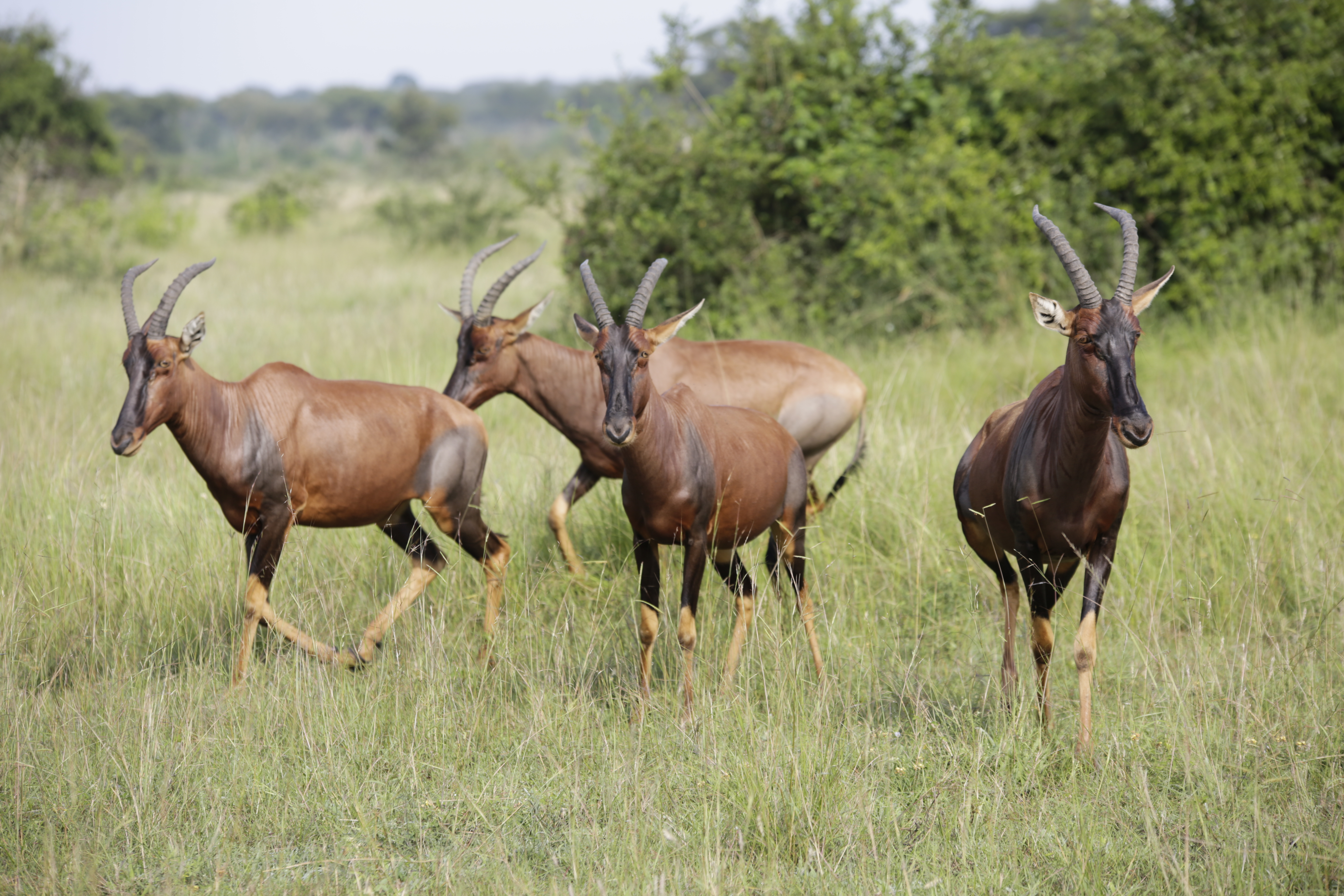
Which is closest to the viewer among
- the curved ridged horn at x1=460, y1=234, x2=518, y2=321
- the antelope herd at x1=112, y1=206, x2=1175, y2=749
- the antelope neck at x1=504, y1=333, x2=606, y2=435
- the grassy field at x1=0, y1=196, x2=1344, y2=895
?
the grassy field at x1=0, y1=196, x2=1344, y2=895

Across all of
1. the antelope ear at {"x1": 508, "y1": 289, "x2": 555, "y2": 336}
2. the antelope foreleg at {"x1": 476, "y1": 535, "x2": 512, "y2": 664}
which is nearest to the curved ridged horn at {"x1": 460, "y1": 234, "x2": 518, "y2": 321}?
the antelope ear at {"x1": 508, "y1": 289, "x2": 555, "y2": 336}

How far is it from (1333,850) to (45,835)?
12.9 feet

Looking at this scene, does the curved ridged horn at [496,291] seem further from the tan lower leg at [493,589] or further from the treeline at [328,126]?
the treeline at [328,126]

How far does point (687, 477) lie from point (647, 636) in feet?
2.19

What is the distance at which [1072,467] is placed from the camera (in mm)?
4066

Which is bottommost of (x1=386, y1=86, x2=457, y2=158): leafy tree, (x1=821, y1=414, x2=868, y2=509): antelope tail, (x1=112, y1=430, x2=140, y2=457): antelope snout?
(x1=821, y1=414, x2=868, y2=509): antelope tail

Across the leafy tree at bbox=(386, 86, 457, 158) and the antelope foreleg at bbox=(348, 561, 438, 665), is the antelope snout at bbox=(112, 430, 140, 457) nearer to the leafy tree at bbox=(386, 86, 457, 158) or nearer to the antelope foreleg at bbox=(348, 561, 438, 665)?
the antelope foreleg at bbox=(348, 561, 438, 665)

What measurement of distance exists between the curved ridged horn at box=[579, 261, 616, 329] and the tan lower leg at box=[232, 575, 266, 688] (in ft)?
5.99

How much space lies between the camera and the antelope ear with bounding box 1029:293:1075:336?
13.0 feet

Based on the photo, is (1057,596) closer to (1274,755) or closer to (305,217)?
(1274,755)

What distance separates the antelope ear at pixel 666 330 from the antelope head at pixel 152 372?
1.74 meters

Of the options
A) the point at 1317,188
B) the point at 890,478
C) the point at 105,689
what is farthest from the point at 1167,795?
the point at 1317,188

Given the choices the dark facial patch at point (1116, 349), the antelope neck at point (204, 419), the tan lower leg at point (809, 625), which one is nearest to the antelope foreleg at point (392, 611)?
the antelope neck at point (204, 419)

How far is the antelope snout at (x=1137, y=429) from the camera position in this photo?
3.62 m
